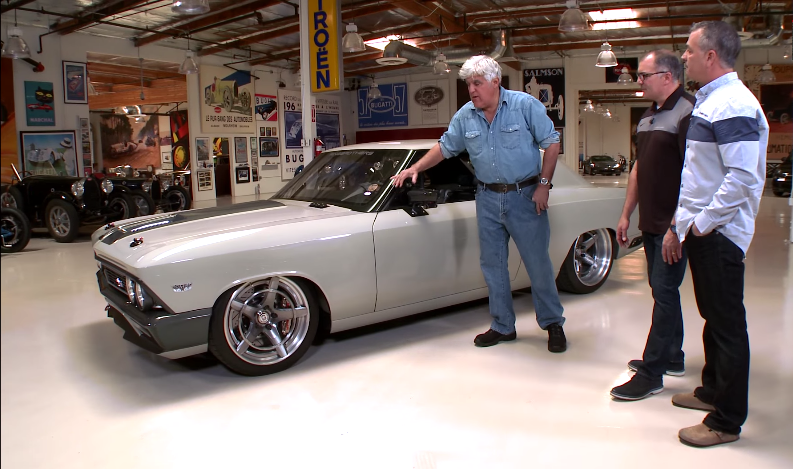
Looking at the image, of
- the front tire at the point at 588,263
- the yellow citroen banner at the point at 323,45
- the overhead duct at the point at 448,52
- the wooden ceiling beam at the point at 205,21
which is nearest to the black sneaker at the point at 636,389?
the front tire at the point at 588,263

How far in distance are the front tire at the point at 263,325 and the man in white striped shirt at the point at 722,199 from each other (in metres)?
1.89

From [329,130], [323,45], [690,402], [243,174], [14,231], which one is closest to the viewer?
[690,402]

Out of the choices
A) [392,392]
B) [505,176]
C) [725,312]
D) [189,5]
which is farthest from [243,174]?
[725,312]

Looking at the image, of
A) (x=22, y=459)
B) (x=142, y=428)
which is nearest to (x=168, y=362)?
(x=142, y=428)

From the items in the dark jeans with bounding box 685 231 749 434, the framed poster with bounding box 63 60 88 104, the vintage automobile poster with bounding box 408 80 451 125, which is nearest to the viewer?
the dark jeans with bounding box 685 231 749 434

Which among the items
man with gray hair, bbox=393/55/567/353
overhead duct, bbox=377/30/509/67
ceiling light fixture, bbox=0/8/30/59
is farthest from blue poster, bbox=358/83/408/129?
man with gray hair, bbox=393/55/567/353

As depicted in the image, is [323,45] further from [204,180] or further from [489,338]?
[204,180]

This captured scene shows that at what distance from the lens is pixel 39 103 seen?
12.4 meters

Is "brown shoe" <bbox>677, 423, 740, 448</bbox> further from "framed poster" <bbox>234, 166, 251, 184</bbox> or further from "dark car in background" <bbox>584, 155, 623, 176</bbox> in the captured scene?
"dark car in background" <bbox>584, 155, 623, 176</bbox>

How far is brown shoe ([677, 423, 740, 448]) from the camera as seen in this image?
7.79ft

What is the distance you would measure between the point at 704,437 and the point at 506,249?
4.99ft

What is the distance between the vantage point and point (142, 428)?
104 inches

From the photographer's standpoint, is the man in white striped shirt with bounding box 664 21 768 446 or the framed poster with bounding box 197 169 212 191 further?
the framed poster with bounding box 197 169 212 191

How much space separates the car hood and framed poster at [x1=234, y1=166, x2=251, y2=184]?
14256 millimetres
